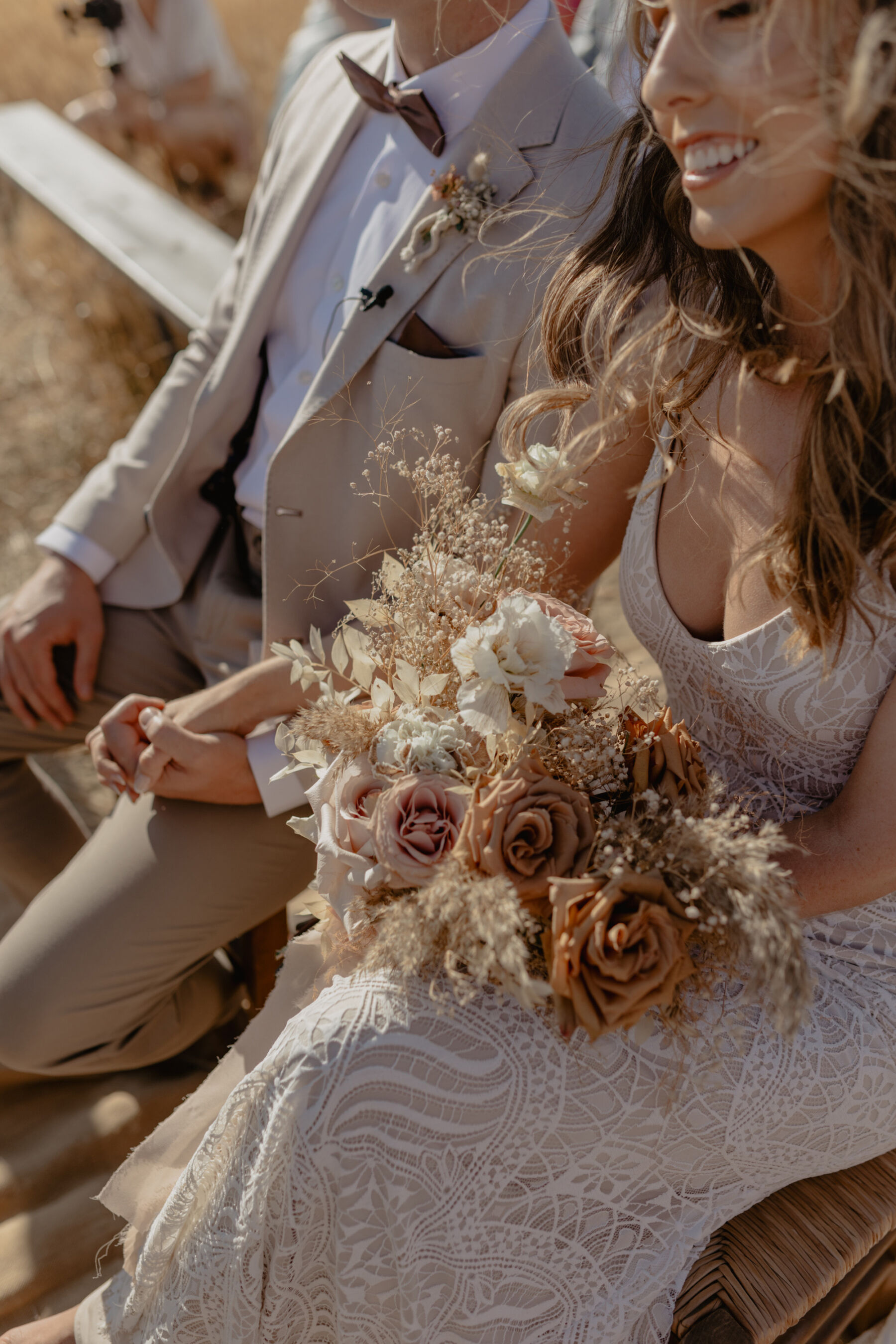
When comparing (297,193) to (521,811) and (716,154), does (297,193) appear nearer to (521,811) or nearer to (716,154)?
(716,154)

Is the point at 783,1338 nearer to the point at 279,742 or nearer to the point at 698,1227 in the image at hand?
the point at 698,1227

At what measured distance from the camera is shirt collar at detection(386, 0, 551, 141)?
1824 mm

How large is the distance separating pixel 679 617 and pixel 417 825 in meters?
0.64

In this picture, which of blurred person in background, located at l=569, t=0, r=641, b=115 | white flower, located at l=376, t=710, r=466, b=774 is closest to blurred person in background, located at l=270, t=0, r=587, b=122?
blurred person in background, located at l=569, t=0, r=641, b=115

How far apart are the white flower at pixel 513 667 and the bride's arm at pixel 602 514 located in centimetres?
50

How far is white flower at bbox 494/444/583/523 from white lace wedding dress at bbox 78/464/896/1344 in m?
0.34

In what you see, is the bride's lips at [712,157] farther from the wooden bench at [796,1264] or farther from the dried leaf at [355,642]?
the wooden bench at [796,1264]

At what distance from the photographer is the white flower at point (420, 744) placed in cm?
121

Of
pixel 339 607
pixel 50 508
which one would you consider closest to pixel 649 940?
pixel 339 607

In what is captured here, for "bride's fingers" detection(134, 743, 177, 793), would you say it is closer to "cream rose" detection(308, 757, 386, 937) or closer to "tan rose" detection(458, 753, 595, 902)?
"cream rose" detection(308, 757, 386, 937)

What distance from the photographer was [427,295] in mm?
1859

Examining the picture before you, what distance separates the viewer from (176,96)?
534 cm

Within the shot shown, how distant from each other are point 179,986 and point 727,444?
1.48 meters

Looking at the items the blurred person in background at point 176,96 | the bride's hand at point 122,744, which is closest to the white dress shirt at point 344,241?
the bride's hand at point 122,744
